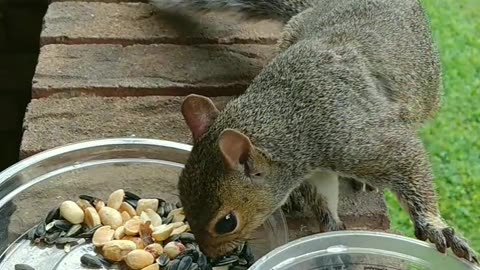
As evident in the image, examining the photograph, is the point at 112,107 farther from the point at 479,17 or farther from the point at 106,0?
the point at 479,17

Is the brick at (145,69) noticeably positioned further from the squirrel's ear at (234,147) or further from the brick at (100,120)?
the squirrel's ear at (234,147)

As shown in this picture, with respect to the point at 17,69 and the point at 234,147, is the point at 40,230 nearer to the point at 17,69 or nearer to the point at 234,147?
the point at 234,147

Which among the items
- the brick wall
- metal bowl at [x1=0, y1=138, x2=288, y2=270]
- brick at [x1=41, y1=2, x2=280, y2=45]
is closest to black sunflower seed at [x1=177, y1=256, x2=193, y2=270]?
metal bowl at [x1=0, y1=138, x2=288, y2=270]

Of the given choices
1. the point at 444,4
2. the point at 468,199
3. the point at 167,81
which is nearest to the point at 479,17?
the point at 444,4

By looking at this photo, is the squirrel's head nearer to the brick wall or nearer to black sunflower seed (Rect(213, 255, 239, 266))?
black sunflower seed (Rect(213, 255, 239, 266))

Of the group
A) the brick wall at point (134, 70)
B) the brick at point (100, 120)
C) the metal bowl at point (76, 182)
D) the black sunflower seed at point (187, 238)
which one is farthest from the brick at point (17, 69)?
the black sunflower seed at point (187, 238)

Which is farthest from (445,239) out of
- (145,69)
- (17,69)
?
(17,69)
